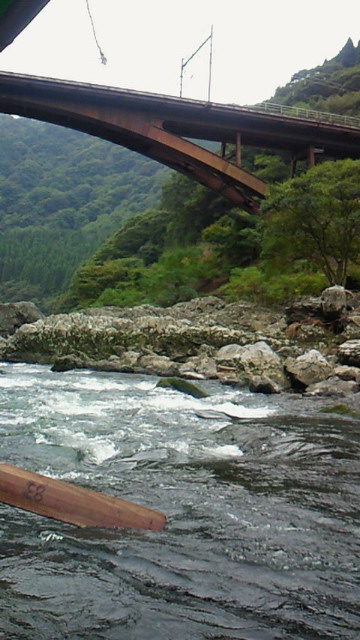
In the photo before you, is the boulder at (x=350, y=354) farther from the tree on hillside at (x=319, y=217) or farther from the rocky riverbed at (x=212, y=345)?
the tree on hillside at (x=319, y=217)

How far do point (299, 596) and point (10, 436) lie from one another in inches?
161

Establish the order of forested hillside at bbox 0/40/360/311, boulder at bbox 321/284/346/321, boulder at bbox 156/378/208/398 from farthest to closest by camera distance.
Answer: forested hillside at bbox 0/40/360/311 → boulder at bbox 321/284/346/321 → boulder at bbox 156/378/208/398

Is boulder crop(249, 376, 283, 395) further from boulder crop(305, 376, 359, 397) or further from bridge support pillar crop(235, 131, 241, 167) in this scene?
bridge support pillar crop(235, 131, 241, 167)

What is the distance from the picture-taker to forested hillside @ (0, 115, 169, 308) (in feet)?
252

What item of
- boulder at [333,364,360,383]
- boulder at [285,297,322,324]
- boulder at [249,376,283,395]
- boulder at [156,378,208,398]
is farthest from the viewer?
boulder at [285,297,322,324]

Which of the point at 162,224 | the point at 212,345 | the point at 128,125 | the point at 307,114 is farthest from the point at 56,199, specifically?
the point at 212,345

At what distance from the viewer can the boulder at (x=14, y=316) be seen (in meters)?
21.5

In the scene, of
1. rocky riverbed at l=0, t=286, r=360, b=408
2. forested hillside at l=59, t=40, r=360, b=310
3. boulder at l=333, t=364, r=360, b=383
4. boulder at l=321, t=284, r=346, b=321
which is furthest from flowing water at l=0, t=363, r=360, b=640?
forested hillside at l=59, t=40, r=360, b=310

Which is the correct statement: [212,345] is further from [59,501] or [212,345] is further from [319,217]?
[59,501]

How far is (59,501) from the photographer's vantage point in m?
2.16

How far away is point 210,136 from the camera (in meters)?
29.1

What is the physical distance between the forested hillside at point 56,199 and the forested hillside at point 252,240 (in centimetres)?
2877

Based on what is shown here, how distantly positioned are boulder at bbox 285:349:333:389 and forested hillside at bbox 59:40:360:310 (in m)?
8.11

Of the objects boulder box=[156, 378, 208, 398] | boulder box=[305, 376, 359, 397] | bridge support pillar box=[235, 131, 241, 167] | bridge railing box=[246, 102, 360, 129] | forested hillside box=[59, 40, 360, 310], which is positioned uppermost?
bridge railing box=[246, 102, 360, 129]
